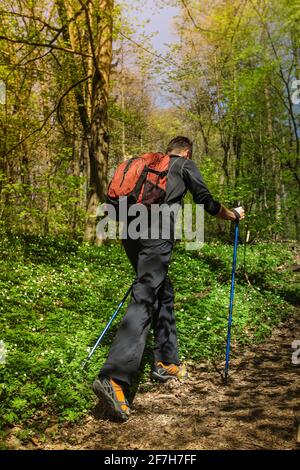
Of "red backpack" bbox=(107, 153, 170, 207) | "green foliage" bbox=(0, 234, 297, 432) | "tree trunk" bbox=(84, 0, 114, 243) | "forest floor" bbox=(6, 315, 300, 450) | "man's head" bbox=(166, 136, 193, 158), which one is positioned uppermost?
Result: "tree trunk" bbox=(84, 0, 114, 243)

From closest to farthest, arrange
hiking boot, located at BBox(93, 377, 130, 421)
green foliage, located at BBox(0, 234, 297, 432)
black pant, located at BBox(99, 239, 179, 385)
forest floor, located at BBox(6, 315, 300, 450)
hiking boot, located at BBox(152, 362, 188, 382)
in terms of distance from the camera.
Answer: forest floor, located at BBox(6, 315, 300, 450), hiking boot, located at BBox(93, 377, 130, 421), black pant, located at BBox(99, 239, 179, 385), green foliage, located at BBox(0, 234, 297, 432), hiking boot, located at BBox(152, 362, 188, 382)

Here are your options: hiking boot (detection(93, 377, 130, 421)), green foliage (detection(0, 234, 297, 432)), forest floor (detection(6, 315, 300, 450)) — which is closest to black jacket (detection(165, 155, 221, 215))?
hiking boot (detection(93, 377, 130, 421))

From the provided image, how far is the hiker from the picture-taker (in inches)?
162

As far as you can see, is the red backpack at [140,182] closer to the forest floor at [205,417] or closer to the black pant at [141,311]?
the black pant at [141,311]

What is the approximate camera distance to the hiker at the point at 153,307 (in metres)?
4.12

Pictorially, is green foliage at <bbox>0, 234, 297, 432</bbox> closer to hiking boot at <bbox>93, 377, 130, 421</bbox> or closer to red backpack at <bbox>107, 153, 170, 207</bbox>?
hiking boot at <bbox>93, 377, 130, 421</bbox>

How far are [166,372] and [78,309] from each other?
8.58 feet

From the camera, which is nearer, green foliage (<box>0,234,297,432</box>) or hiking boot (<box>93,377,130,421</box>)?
hiking boot (<box>93,377,130,421</box>)

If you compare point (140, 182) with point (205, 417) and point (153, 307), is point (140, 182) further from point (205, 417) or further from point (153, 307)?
point (205, 417)

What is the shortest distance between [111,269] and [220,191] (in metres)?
9.39

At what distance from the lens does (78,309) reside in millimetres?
7242

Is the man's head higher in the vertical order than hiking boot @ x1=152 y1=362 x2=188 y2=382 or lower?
higher

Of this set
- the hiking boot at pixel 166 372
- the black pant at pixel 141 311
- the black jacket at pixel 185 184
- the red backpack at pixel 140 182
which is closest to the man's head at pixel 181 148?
the black jacket at pixel 185 184

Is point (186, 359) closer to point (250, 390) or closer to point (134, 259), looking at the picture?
point (250, 390)
